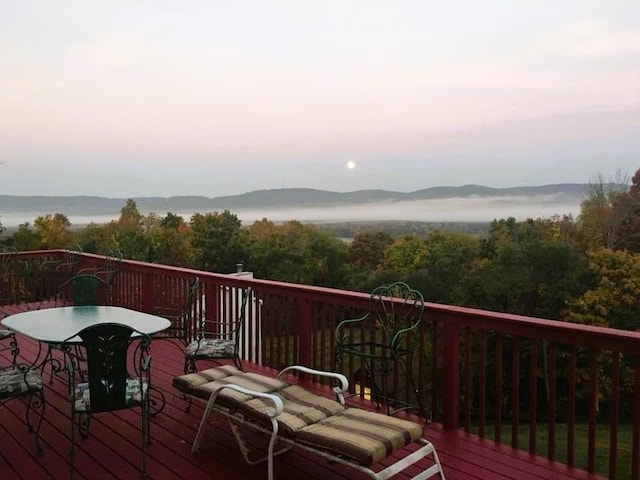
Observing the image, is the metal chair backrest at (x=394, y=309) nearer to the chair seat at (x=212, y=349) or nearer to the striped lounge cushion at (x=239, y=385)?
the striped lounge cushion at (x=239, y=385)

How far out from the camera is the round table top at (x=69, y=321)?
3477mm

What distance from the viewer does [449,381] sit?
364 cm

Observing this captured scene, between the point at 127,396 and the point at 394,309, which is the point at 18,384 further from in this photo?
the point at 394,309

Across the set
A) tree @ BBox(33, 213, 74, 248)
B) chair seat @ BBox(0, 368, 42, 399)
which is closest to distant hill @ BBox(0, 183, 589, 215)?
tree @ BBox(33, 213, 74, 248)

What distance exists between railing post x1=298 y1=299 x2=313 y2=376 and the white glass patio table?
46.8 inches

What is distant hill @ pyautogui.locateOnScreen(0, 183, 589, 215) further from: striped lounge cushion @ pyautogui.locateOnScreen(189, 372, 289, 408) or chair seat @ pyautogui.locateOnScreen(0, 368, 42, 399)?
striped lounge cushion @ pyautogui.locateOnScreen(189, 372, 289, 408)

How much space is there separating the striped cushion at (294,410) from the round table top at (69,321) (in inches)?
39.0

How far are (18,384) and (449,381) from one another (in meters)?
2.74

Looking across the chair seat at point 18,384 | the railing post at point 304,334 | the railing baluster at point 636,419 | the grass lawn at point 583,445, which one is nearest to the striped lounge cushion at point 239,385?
the chair seat at point 18,384

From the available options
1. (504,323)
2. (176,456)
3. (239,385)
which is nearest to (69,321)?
(176,456)

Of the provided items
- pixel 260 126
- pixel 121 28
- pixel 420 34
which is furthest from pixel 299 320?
pixel 260 126

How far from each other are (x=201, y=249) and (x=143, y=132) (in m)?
21.8

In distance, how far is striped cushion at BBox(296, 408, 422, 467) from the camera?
2391 millimetres

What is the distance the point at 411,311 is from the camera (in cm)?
382
